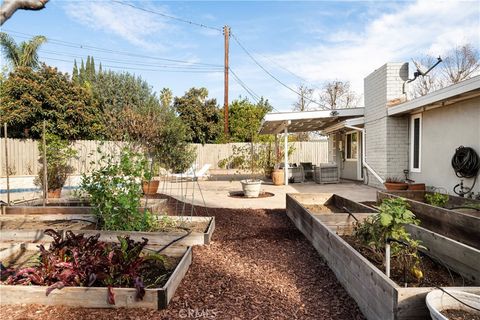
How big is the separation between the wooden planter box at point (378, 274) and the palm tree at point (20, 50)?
73.8 ft

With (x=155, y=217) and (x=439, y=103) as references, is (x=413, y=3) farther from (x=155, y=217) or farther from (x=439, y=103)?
(x=155, y=217)

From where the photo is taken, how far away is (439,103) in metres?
6.92

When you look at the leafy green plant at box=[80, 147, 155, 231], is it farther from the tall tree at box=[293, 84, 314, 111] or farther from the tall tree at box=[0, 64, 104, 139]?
the tall tree at box=[293, 84, 314, 111]

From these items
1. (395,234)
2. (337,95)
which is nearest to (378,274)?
(395,234)

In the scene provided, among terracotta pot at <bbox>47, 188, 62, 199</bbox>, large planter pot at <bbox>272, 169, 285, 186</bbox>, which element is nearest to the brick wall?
large planter pot at <bbox>272, 169, 285, 186</bbox>

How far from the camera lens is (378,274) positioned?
1987mm

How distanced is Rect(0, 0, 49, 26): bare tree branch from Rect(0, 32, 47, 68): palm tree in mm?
22467

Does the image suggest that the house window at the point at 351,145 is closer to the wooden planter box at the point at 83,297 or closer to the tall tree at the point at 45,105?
the wooden planter box at the point at 83,297

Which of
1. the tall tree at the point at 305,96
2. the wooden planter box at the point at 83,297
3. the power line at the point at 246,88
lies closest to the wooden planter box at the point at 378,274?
the wooden planter box at the point at 83,297

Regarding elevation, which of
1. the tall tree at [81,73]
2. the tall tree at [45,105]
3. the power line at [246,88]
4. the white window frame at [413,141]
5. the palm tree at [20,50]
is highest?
the tall tree at [81,73]

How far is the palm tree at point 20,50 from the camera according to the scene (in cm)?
1941

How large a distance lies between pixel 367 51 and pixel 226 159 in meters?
11.5

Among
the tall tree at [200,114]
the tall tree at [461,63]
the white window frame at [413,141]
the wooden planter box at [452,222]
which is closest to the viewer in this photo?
the wooden planter box at [452,222]

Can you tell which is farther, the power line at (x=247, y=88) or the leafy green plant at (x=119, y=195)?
the power line at (x=247, y=88)
